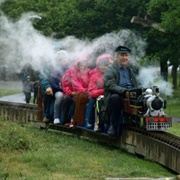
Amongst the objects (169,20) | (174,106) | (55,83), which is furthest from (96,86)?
(174,106)

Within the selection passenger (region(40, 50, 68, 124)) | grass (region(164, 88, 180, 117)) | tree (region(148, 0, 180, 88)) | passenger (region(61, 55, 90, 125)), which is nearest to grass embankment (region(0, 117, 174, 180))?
passenger (region(61, 55, 90, 125))

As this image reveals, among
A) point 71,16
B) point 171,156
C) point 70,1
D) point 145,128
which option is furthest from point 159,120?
point 70,1

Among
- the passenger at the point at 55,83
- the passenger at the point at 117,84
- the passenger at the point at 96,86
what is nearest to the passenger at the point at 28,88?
the passenger at the point at 55,83

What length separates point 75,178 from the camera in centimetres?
875

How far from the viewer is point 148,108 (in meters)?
11.1

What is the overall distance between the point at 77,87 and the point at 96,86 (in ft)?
2.68

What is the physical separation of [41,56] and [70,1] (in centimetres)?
3382

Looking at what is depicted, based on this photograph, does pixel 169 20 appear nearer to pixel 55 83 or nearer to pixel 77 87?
pixel 55 83

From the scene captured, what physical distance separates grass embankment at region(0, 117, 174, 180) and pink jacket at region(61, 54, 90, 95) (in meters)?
1.50

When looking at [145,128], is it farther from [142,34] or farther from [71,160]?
[142,34]

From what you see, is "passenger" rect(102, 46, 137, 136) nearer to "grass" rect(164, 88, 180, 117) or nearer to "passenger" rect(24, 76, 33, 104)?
"passenger" rect(24, 76, 33, 104)

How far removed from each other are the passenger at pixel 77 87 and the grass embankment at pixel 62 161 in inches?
40.1

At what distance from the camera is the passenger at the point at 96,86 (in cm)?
1255

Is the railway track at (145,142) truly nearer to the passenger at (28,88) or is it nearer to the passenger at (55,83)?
the passenger at (55,83)
